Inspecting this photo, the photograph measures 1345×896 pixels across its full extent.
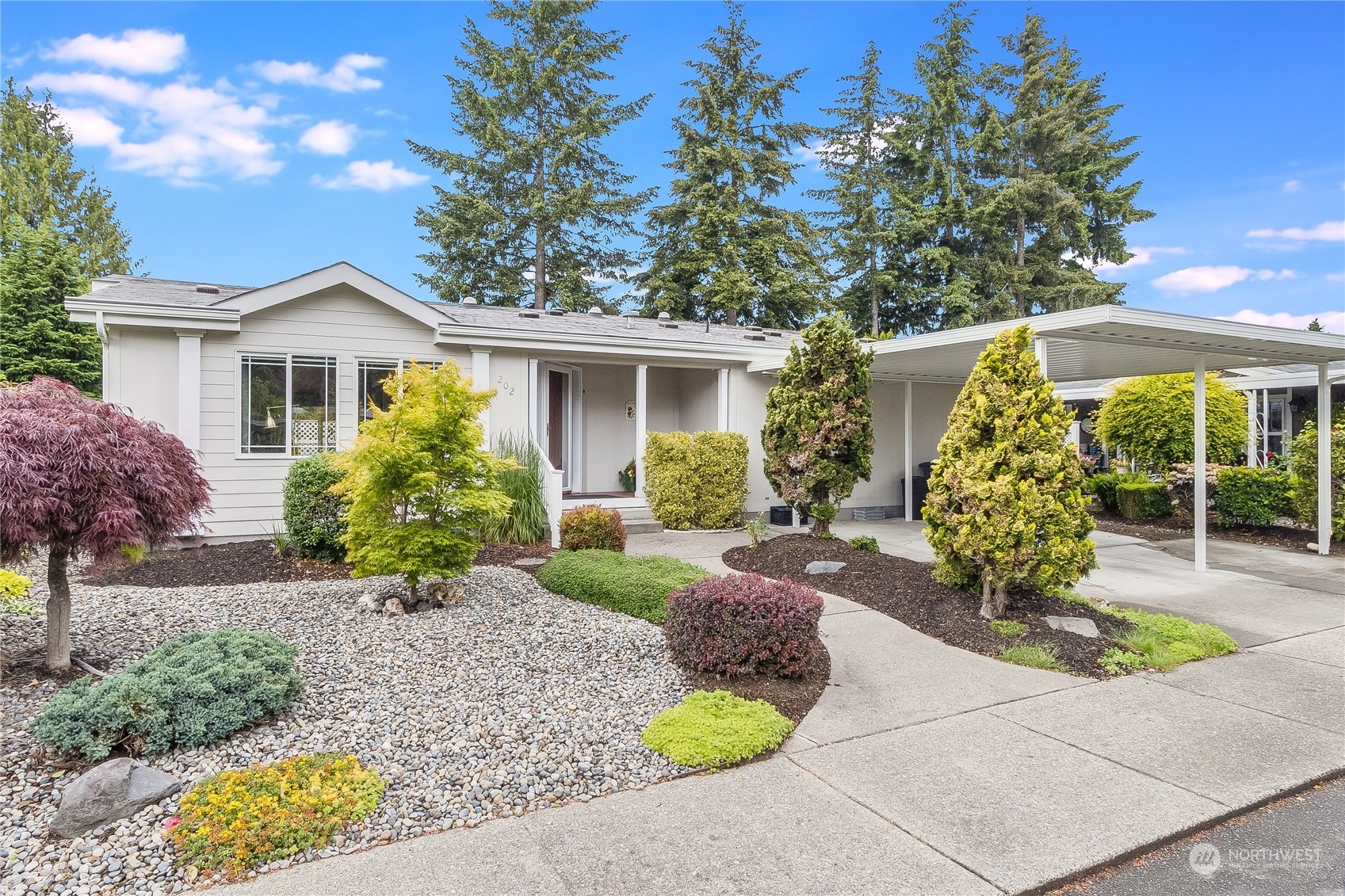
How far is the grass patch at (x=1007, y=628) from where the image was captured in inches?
205

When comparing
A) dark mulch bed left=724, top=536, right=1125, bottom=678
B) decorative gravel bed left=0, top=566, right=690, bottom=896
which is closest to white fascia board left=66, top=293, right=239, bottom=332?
decorative gravel bed left=0, top=566, right=690, bottom=896

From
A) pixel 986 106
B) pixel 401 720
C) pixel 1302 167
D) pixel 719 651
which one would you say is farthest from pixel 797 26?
pixel 986 106

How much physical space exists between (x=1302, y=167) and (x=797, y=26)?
688 centimetres

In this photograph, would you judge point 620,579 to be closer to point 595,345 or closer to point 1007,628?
point 1007,628

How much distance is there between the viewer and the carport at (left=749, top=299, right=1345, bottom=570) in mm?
6520

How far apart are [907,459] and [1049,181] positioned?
1568 cm

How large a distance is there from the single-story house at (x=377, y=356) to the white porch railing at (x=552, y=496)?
5 cm

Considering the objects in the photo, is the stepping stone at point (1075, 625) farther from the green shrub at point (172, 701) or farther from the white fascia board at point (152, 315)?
the white fascia board at point (152, 315)

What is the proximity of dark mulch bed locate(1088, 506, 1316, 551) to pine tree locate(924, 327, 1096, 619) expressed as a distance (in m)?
6.06

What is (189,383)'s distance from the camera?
8188 millimetres

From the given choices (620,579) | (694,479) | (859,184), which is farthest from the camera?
(859,184)

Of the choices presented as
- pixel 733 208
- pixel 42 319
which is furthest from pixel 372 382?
pixel 733 208

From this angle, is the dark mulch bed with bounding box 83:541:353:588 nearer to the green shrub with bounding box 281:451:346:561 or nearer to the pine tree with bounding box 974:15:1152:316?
the green shrub with bounding box 281:451:346:561

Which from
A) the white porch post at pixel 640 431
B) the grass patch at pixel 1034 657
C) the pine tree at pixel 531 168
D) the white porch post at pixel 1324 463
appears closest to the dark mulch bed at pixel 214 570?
the white porch post at pixel 640 431
